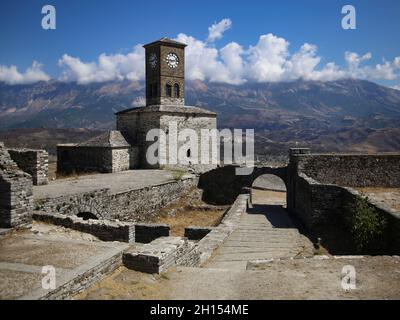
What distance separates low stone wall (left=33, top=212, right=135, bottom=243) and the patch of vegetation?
283 inches

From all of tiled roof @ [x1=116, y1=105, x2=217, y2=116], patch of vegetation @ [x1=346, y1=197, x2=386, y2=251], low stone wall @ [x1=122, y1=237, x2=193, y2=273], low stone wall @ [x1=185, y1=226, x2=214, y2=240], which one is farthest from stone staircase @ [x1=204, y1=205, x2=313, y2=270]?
tiled roof @ [x1=116, y1=105, x2=217, y2=116]

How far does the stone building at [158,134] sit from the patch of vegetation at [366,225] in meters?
19.2

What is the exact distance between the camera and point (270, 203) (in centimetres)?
2614

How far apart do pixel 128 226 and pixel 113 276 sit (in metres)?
4.88

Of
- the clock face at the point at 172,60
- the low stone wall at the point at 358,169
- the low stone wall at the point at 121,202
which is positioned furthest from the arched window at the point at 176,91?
the low stone wall at the point at 358,169

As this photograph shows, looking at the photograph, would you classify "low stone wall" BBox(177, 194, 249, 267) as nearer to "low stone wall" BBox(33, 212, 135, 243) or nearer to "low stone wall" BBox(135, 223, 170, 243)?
"low stone wall" BBox(135, 223, 170, 243)

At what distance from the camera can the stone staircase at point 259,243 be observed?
12.1 meters

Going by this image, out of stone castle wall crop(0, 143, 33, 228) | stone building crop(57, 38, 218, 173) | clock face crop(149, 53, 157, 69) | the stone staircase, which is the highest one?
clock face crop(149, 53, 157, 69)

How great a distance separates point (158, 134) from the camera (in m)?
31.2

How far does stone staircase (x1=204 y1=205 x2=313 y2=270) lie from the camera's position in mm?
12094

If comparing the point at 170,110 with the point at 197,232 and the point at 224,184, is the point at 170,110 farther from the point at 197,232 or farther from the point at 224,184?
the point at 197,232

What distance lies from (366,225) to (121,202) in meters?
11.3

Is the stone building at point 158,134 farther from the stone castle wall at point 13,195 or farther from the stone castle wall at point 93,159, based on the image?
the stone castle wall at point 13,195

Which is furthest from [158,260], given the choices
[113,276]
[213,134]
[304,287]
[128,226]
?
[213,134]
